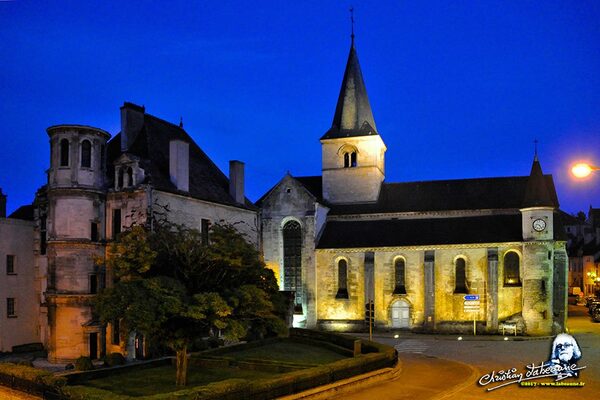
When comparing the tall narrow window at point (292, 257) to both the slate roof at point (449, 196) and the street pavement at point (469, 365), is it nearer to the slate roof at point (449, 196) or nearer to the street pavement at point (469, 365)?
the slate roof at point (449, 196)

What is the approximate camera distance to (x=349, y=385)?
86.5 feet

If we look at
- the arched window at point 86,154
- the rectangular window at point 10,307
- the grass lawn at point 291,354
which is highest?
the arched window at point 86,154

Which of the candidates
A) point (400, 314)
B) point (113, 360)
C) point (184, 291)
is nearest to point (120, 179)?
point (113, 360)

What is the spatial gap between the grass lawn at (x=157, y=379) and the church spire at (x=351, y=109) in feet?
117

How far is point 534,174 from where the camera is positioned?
52.5m

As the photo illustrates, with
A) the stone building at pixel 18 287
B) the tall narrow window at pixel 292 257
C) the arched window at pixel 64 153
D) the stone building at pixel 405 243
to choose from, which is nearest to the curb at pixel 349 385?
the stone building at pixel 405 243

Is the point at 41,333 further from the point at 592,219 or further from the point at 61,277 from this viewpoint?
the point at 592,219

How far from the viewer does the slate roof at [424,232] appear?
175ft

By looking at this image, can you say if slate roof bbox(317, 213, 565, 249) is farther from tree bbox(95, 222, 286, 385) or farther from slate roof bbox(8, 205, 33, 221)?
tree bbox(95, 222, 286, 385)

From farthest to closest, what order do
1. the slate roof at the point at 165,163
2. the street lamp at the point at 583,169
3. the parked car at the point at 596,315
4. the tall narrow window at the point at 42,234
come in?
the parked car at the point at 596,315
the tall narrow window at the point at 42,234
the slate roof at the point at 165,163
the street lamp at the point at 583,169

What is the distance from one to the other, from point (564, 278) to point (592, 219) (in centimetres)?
10329

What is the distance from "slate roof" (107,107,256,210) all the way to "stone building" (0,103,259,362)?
10cm

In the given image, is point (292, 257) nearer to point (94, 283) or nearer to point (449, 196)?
point (449, 196)

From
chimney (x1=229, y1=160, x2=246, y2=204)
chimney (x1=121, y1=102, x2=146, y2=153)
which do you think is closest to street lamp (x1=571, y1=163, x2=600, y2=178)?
chimney (x1=121, y1=102, x2=146, y2=153)
